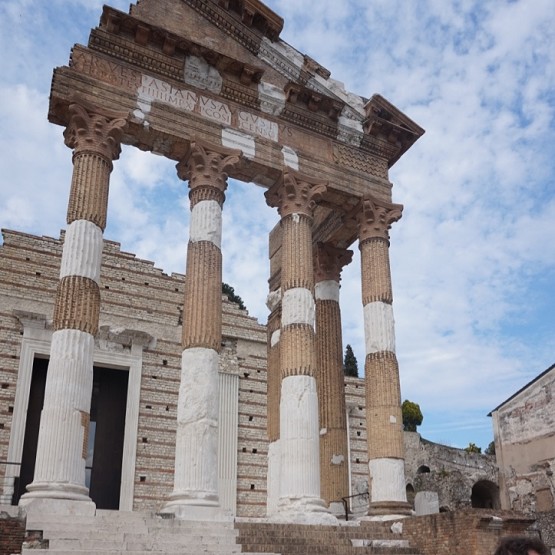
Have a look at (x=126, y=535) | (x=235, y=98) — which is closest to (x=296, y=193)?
(x=235, y=98)

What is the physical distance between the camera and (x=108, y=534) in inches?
423

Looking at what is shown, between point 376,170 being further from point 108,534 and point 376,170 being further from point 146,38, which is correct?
point 108,534

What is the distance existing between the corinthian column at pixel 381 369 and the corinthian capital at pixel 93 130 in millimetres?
6633

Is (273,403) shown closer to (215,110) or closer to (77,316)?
(77,316)

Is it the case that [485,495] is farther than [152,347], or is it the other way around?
[485,495]

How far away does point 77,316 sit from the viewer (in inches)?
507

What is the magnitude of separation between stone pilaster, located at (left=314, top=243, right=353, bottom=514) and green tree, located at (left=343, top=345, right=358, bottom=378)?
853 inches

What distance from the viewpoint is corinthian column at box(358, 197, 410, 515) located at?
49.9 feet

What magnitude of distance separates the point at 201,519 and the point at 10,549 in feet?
11.7

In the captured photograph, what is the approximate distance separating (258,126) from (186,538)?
990 cm

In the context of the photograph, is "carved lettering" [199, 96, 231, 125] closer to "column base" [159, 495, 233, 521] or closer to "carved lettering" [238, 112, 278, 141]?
"carved lettering" [238, 112, 278, 141]

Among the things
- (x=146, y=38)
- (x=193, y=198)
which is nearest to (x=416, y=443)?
(x=193, y=198)

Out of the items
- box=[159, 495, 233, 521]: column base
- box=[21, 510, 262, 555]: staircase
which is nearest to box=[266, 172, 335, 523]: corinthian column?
box=[159, 495, 233, 521]: column base

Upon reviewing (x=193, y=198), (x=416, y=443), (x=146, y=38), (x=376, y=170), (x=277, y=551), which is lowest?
(x=277, y=551)
